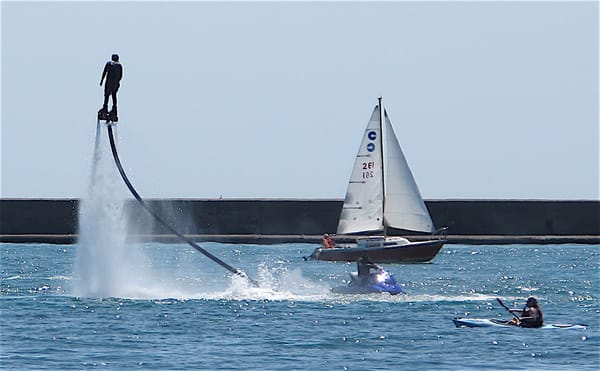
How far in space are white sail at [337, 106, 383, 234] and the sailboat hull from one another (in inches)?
54.9

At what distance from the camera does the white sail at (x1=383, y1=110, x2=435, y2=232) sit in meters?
63.9

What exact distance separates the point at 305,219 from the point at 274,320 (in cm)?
4204

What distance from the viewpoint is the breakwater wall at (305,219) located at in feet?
254

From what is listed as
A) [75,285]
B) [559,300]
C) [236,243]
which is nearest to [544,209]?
[236,243]

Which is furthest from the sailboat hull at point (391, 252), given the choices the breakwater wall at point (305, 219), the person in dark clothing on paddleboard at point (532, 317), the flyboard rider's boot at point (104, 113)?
the flyboard rider's boot at point (104, 113)

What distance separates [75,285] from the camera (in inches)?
1670

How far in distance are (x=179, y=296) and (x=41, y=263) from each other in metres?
21.0

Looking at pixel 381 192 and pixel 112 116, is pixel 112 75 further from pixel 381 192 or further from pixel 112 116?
pixel 381 192

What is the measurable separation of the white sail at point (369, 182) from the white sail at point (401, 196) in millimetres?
387

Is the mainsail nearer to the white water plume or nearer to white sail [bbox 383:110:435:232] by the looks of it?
white sail [bbox 383:110:435:232]

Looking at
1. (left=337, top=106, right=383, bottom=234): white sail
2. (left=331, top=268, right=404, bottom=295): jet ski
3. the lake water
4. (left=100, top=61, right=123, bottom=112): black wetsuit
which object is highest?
(left=100, top=61, right=123, bottom=112): black wetsuit

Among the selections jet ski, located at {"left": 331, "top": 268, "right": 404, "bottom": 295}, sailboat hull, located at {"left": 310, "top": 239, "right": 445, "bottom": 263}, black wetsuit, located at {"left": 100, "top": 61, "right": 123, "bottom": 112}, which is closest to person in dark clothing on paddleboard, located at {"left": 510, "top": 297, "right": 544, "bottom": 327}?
jet ski, located at {"left": 331, "top": 268, "right": 404, "bottom": 295}

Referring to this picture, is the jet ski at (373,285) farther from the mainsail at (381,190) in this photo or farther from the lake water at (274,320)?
the mainsail at (381,190)

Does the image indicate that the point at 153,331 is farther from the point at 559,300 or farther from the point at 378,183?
the point at 378,183
